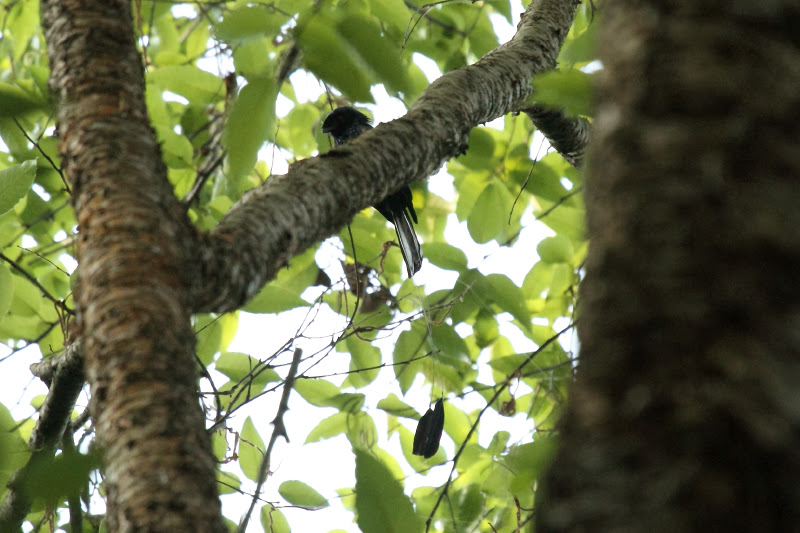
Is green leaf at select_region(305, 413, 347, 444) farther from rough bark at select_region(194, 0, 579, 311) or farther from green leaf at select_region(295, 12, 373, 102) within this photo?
green leaf at select_region(295, 12, 373, 102)

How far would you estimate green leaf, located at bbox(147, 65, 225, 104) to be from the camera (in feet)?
9.47

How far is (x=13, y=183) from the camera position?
195 cm

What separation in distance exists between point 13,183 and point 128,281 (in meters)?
1.20

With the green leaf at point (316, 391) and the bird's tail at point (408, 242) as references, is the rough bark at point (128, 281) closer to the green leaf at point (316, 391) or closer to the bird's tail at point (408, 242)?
the green leaf at point (316, 391)

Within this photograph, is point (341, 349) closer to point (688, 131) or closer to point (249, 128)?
point (249, 128)

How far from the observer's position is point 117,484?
894 millimetres

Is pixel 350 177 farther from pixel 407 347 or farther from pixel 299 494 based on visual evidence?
pixel 407 347

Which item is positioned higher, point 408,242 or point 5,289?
point 408,242

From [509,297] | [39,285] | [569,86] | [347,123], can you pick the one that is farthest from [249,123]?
[347,123]

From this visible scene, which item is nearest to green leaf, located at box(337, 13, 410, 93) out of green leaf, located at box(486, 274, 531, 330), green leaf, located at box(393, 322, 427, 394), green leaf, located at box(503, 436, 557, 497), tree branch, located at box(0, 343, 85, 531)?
green leaf, located at box(503, 436, 557, 497)

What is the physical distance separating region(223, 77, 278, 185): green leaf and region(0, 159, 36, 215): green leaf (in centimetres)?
113

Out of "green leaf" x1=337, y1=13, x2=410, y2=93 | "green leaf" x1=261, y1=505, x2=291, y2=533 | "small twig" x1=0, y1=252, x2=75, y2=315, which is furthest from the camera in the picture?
"green leaf" x1=261, y1=505, x2=291, y2=533

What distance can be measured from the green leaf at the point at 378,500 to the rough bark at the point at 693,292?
0.47 m

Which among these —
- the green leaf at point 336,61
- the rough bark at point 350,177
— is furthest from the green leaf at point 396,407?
the green leaf at point 336,61
